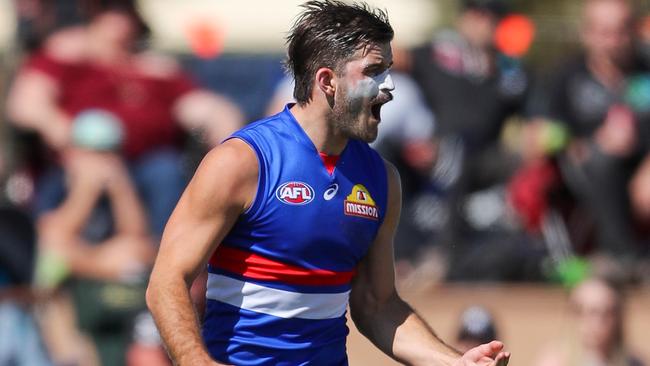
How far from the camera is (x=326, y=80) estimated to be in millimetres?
4938

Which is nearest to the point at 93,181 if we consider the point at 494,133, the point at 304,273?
the point at 494,133

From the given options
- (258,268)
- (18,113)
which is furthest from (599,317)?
(18,113)

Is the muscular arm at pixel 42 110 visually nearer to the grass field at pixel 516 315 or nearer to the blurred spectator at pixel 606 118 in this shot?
the grass field at pixel 516 315

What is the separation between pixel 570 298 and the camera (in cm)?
907

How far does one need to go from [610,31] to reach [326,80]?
569cm

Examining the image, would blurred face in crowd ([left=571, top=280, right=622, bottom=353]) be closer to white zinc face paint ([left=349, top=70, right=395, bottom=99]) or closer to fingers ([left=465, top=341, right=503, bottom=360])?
fingers ([left=465, top=341, right=503, bottom=360])

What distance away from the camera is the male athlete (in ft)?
15.8

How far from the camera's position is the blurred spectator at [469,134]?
1012 cm

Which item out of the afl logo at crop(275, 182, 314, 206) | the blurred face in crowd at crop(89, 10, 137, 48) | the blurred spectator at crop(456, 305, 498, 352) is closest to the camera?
the afl logo at crop(275, 182, 314, 206)

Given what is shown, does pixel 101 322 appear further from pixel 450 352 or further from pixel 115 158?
pixel 450 352

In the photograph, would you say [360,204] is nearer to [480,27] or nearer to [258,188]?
[258,188]

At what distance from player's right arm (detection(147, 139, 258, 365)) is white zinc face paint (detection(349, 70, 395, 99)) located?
0.46 metres

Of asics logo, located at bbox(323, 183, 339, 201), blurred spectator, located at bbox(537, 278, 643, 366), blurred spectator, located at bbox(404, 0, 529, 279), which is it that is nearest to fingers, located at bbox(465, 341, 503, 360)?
asics logo, located at bbox(323, 183, 339, 201)

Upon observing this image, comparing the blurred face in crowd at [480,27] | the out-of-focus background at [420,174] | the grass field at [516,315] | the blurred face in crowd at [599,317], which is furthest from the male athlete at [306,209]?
the blurred face in crowd at [480,27]
